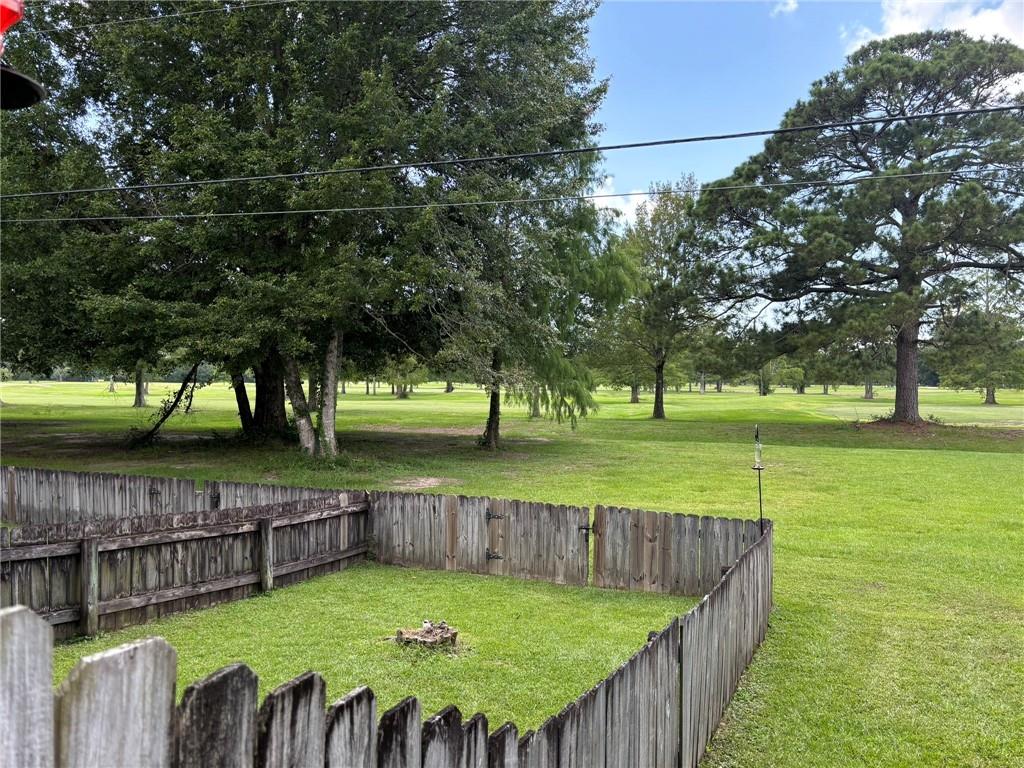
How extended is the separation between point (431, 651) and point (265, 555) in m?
3.06

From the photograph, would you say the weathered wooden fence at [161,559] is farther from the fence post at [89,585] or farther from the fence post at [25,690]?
the fence post at [25,690]

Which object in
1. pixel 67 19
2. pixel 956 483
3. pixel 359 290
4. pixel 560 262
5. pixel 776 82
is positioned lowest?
pixel 956 483

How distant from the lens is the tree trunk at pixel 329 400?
20500mm

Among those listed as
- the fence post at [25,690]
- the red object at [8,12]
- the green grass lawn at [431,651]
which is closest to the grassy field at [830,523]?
the green grass lawn at [431,651]

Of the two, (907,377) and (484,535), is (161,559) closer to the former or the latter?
(484,535)

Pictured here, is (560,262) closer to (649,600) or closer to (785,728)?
(649,600)

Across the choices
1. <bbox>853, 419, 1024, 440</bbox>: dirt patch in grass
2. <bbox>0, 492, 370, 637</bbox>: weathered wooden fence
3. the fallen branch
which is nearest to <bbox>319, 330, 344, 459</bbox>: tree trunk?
the fallen branch

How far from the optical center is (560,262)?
23609 millimetres

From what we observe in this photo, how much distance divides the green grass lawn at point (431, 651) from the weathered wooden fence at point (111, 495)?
2.53m

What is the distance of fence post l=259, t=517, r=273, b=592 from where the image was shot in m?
8.62

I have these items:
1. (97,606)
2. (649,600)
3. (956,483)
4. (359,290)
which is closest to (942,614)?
(649,600)

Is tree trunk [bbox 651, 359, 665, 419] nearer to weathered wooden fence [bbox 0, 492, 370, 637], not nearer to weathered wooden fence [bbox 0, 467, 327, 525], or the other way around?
weathered wooden fence [bbox 0, 467, 327, 525]

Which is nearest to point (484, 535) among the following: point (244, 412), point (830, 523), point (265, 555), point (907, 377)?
point (265, 555)

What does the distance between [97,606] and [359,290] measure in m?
11.4
